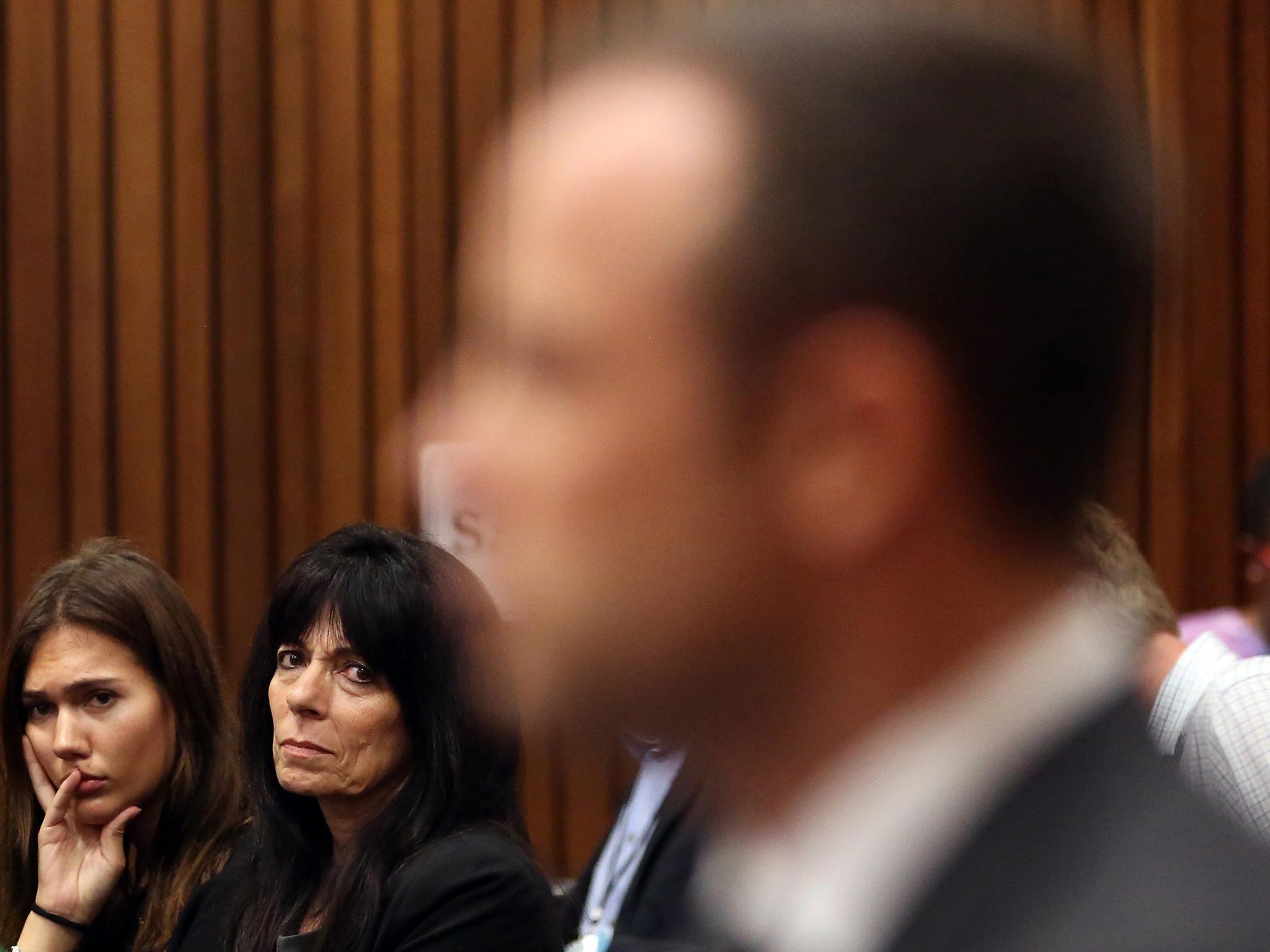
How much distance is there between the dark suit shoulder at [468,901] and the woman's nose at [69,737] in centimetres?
79

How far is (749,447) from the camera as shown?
0.75 metres

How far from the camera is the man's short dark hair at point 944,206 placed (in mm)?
747

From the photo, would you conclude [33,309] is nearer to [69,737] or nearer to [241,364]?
[241,364]

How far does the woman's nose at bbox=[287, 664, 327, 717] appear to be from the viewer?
7.97ft

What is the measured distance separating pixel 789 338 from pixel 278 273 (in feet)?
11.0

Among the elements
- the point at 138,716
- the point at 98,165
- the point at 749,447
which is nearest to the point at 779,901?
the point at 749,447

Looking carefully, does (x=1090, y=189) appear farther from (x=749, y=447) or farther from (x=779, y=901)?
(x=779, y=901)

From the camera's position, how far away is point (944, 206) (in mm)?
752

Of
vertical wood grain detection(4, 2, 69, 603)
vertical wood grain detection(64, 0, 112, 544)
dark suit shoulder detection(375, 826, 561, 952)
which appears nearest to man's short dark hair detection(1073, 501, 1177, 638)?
dark suit shoulder detection(375, 826, 561, 952)

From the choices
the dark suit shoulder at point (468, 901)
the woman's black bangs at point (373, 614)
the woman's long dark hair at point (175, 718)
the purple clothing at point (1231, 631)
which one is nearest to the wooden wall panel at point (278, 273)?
the purple clothing at point (1231, 631)

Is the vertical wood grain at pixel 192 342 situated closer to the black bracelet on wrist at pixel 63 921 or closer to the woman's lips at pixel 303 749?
the black bracelet on wrist at pixel 63 921

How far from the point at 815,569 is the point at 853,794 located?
0.11 m

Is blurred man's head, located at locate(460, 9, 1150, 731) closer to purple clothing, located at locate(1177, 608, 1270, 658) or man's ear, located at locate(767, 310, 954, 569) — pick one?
man's ear, located at locate(767, 310, 954, 569)

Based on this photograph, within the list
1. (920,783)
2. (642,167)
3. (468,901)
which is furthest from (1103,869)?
(468,901)
